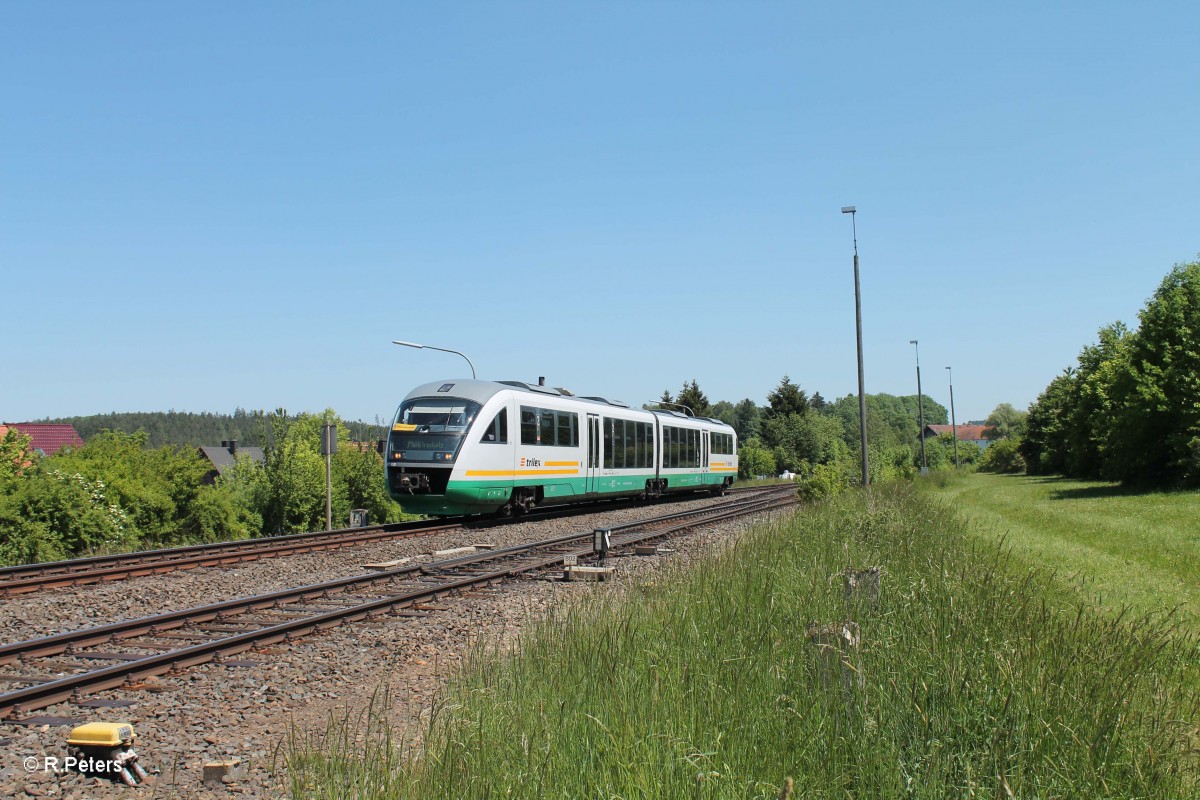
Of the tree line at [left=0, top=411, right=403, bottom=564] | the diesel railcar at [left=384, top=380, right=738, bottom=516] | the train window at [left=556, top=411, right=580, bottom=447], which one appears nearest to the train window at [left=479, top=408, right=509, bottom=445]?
the diesel railcar at [left=384, top=380, right=738, bottom=516]

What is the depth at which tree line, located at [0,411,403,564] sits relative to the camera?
1759 cm

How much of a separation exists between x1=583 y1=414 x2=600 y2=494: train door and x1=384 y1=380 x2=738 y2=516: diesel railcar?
0.09ft

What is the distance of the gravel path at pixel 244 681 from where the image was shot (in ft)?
16.5

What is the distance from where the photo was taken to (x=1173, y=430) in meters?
34.6

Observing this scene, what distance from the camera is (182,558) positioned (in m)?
14.7

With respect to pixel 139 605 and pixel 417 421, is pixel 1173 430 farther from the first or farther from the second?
pixel 139 605

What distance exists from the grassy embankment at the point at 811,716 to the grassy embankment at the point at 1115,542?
3.27 feet

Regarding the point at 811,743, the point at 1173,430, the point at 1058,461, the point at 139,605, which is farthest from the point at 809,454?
the point at 811,743

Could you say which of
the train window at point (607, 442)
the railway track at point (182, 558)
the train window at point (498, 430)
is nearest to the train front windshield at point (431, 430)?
the train window at point (498, 430)

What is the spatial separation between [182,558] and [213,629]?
617 cm

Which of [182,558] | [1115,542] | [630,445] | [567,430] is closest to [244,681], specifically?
[182,558]

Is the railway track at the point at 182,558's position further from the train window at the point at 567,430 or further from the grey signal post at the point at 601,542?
the grey signal post at the point at 601,542

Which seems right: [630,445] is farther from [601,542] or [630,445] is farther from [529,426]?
[601,542]

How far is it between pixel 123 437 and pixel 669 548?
14.8 meters
